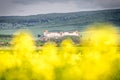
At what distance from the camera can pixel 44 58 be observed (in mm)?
1343

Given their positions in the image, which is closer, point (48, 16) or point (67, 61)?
point (67, 61)

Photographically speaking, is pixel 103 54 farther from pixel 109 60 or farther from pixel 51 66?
pixel 51 66

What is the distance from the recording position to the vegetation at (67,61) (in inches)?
44.5

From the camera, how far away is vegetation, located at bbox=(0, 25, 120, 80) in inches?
44.5

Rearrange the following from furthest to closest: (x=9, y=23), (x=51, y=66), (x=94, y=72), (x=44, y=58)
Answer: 1. (x=9, y=23)
2. (x=44, y=58)
3. (x=51, y=66)
4. (x=94, y=72)

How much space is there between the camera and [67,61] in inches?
50.7

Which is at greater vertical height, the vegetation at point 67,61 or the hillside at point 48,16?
the vegetation at point 67,61

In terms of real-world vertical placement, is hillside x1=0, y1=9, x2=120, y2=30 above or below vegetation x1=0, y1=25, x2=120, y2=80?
below

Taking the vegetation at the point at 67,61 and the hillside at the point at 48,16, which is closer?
the vegetation at the point at 67,61

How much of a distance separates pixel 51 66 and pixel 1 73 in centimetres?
25

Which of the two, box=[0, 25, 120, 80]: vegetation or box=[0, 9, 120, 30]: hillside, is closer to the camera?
box=[0, 25, 120, 80]: vegetation

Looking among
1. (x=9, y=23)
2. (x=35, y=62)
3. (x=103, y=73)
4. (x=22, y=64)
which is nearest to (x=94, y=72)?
(x=103, y=73)

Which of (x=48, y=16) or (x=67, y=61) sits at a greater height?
(x=67, y=61)

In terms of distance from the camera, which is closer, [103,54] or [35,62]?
[103,54]
